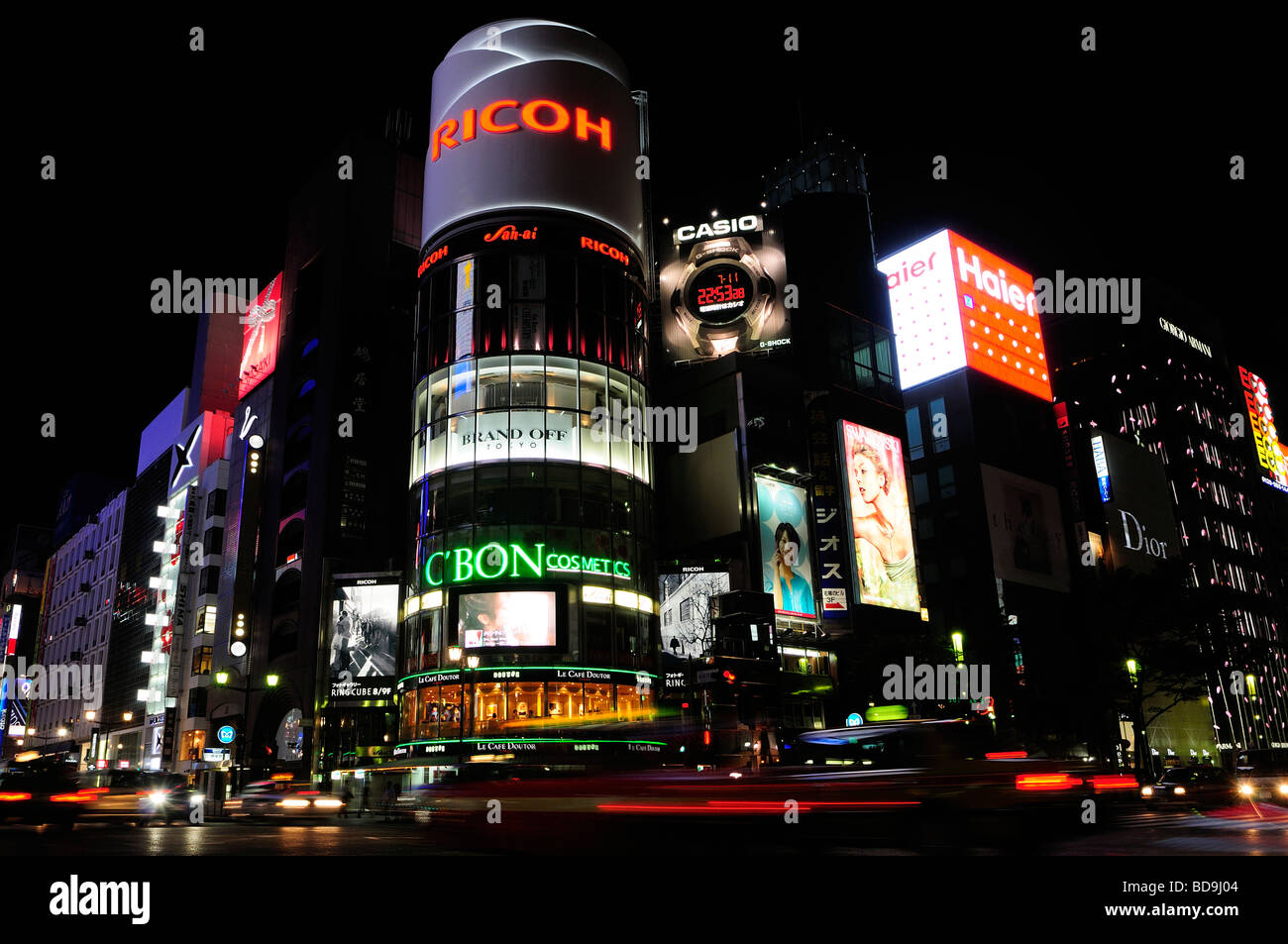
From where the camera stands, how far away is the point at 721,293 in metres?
67.5

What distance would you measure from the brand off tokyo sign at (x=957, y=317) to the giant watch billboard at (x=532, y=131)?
3132cm

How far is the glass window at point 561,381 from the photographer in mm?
49812

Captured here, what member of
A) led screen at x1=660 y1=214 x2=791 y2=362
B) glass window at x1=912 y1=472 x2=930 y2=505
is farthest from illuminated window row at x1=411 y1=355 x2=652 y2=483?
glass window at x1=912 y1=472 x2=930 y2=505

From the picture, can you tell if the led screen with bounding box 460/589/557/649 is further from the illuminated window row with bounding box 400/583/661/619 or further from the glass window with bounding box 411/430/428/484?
Result: the glass window with bounding box 411/430/428/484

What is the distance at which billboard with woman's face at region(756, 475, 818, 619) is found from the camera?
54.2 meters

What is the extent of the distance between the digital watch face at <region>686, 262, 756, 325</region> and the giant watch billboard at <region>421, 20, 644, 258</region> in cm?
1151

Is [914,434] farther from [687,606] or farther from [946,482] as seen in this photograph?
[687,606]

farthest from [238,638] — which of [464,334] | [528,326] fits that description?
[528,326]

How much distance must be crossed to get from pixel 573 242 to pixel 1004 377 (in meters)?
44.7

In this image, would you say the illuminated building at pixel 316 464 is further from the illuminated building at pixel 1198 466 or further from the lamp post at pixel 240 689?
the illuminated building at pixel 1198 466

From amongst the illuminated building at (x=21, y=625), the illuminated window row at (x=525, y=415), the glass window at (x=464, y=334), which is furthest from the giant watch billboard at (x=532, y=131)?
the illuminated building at (x=21, y=625)

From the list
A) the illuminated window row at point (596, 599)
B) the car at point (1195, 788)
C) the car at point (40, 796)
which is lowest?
the car at point (1195, 788)

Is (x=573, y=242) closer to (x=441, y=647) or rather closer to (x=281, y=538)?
(x=441, y=647)
